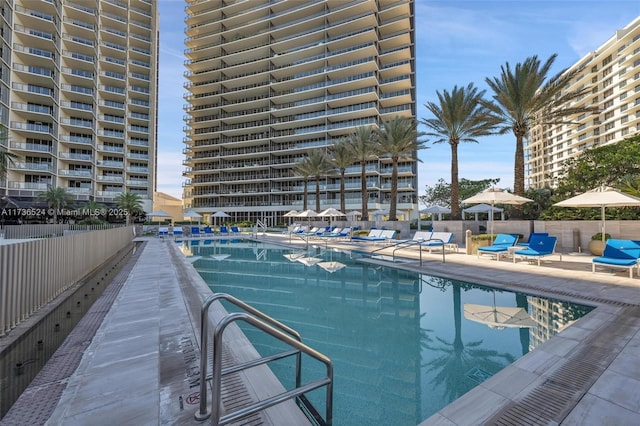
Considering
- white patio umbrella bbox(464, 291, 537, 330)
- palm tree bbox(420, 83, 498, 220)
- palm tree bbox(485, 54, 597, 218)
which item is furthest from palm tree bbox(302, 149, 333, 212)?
white patio umbrella bbox(464, 291, 537, 330)

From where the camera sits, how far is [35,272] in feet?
17.9

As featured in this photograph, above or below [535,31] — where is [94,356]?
below

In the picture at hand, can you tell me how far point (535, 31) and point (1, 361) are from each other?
1989cm

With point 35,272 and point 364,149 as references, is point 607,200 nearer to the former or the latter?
point 35,272

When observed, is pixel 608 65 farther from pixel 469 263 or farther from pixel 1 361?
pixel 1 361

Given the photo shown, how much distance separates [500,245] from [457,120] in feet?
42.1

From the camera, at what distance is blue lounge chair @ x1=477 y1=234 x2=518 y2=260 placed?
11.8 m

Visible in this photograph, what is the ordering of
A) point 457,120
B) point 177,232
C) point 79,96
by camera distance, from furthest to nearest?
1. point 79,96
2. point 177,232
3. point 457,120

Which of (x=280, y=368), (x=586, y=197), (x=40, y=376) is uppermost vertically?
(x=586, y=197)

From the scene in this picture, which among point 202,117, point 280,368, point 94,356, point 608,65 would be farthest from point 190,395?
point 608,65

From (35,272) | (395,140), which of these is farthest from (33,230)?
(395,140)

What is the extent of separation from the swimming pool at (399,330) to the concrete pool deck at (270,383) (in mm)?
416

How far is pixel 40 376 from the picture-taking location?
328 cm

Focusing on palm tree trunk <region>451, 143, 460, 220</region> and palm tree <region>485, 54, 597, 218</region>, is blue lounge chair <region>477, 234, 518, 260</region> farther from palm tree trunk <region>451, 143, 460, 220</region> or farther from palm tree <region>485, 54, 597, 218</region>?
palm tree trunk <region>451, 143, 460, 220</region>
